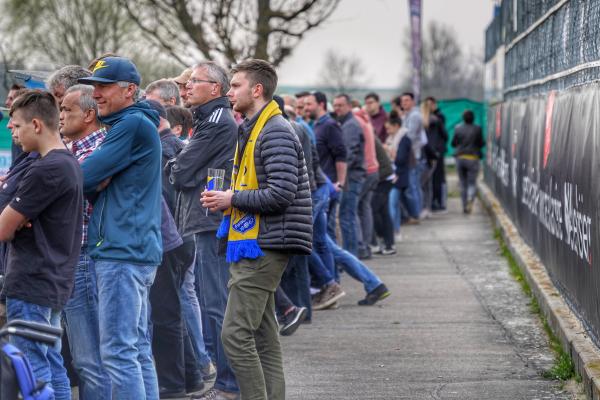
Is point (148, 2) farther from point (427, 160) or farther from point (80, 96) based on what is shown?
point (80, 96)

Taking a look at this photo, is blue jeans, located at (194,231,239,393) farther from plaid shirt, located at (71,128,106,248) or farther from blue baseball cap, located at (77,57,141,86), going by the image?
blue baseball cap, located at (77,57,141,86)

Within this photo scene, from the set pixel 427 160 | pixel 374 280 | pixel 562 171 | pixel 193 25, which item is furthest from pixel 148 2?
pixel 562 171

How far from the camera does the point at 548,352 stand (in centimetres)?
911

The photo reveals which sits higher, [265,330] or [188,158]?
[188,158]

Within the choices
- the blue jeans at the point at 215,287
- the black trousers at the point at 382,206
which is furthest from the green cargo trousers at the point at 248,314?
the black trousers at the point at 382,206

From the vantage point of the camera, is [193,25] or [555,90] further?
[193,25]

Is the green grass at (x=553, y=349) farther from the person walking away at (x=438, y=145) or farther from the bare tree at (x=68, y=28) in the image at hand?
the bare tree at (x=68, y=28)

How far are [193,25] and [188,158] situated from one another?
1205 centimetres

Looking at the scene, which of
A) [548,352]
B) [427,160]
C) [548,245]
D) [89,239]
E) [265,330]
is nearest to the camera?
[89,239]

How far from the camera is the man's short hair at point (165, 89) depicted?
835 centimetres

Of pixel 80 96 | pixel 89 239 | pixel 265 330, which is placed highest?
pixel 80 96

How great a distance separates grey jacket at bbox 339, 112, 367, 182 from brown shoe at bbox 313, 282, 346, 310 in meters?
2.70

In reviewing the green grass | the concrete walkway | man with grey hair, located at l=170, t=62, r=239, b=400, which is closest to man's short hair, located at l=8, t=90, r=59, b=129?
man with grey hair, located at l=170, t=62, r=239, b=400

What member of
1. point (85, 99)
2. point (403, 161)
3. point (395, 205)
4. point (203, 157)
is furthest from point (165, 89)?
point (395, 205)
